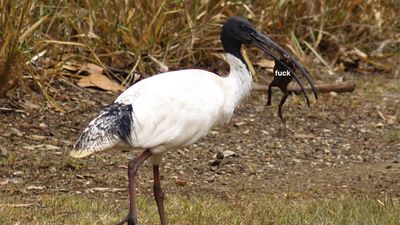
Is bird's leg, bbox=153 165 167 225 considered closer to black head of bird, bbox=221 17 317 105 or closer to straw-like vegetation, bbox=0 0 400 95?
black head of bird, bbox=221 17 317 105

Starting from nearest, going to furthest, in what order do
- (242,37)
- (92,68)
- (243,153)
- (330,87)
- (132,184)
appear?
(132,184)
(242,37)
(243,153)
(92,68)
(330,87)

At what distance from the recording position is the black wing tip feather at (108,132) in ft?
18.2

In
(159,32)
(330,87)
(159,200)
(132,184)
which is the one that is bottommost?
(330,87)

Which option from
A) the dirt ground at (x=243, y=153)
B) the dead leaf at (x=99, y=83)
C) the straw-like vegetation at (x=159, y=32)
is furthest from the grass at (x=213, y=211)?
the dead leaf at (x=99, y=83)

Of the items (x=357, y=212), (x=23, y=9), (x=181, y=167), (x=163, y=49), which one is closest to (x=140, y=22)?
(x=163, y=49)

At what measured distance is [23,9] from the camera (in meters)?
8.55

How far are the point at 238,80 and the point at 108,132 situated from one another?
33.9 inches

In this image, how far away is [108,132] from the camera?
5.55 m

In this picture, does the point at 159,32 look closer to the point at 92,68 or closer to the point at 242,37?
the point at 92,68

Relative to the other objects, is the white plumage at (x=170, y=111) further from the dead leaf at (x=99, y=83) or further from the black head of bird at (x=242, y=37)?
the dead leaf at (x=99, y=83)

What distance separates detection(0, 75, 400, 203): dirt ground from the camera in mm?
7391

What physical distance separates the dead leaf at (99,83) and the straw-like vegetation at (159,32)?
11 cm

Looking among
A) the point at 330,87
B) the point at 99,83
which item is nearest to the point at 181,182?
the point at 99,83

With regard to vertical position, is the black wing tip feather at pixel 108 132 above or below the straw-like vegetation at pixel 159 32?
above
